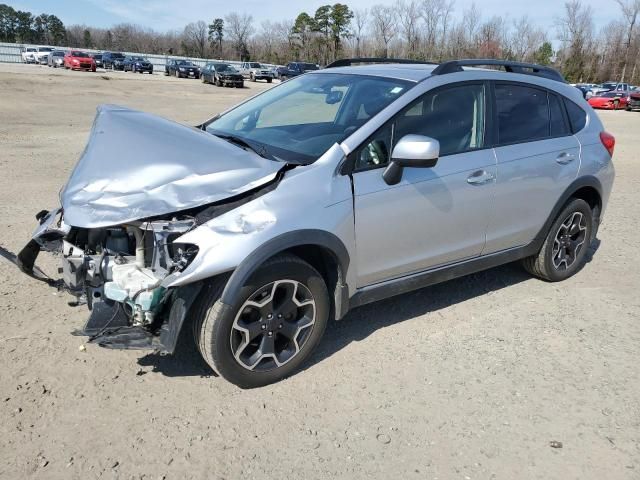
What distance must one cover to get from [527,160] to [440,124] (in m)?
0.94

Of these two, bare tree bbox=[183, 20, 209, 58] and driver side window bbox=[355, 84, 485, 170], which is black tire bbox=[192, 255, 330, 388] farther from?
bare tree bbox=[183, 20, 209, 58]

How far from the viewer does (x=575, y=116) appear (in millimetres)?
5125

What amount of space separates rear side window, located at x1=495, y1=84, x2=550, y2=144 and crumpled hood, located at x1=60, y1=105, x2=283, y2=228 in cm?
205

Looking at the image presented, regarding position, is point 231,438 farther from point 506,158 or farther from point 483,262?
point 506,158

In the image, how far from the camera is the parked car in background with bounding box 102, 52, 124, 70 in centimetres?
5588

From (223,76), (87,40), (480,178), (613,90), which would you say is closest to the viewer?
(480,178)

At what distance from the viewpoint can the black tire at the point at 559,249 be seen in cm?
507

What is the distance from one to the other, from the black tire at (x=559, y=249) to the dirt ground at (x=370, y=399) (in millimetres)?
196

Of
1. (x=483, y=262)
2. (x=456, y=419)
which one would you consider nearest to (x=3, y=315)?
(x=456, y=419)

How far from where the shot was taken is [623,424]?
130 inches

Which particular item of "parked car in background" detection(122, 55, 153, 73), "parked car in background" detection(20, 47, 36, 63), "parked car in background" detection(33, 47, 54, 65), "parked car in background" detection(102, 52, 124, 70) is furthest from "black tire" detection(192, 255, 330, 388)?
"parked car in background" detection(20, 47, 36, 63)

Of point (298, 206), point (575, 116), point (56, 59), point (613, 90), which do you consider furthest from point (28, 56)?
point (298, 206)

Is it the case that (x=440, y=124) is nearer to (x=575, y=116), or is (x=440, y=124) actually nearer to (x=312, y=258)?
(x=312, y=258)

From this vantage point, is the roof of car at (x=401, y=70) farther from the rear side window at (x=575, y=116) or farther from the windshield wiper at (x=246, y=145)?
the windshield wiper at (x=246, y=145)
